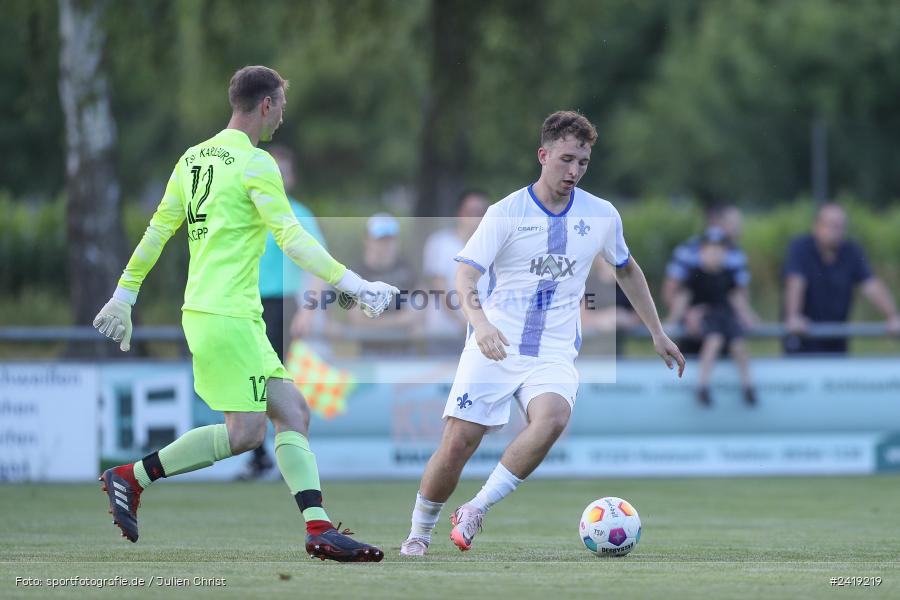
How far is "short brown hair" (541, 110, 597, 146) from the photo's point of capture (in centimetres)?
762

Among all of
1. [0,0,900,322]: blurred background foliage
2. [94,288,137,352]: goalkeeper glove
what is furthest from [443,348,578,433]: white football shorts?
[0,0,900,322]: blurred background foliage

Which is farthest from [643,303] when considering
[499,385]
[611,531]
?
[611,531]

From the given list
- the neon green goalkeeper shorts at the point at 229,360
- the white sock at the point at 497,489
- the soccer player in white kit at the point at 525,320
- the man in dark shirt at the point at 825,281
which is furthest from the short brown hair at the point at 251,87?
the man in dark shirt at the point at 825,281

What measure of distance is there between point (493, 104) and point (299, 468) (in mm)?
14428

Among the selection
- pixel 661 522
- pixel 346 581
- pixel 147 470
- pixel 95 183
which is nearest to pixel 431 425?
pixel 661 522

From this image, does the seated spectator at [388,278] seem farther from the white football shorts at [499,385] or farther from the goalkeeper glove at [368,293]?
the goalkeeper glove at [368,293]

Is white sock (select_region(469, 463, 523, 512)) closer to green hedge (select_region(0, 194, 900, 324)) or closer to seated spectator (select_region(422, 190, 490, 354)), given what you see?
seated spectator (select_region(422, 190, 490, 354))

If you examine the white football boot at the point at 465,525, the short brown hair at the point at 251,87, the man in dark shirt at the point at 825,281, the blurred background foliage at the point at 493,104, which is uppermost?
the blurred background foliage at the point at 493,104

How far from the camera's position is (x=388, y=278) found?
44.9 ft

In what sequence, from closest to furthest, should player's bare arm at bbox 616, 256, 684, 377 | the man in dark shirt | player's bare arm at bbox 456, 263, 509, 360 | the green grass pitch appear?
1. the green grass pitch
2. player's bare arm at bbox 456, 263, 509, 360
3. player's bare arm at bbox 616, 256, 684, 377
4. the man in dark shirt

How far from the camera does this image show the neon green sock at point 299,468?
23.5 feet

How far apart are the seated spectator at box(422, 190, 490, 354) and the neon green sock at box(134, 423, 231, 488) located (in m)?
6.16

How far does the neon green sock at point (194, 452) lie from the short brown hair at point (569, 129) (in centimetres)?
224

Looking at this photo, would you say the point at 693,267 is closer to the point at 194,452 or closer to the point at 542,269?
the point at 542,269
